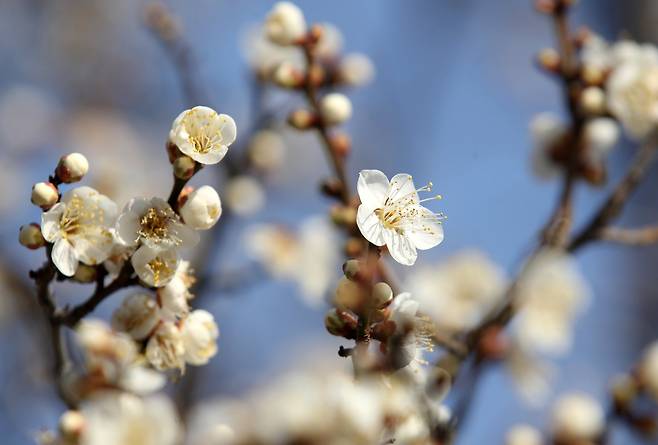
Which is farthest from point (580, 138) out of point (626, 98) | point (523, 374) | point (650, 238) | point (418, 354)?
point (418, 354)

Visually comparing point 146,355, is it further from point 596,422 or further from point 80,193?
point 596,422

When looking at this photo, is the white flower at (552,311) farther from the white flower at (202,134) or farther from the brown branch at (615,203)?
the white flower at (202,134)

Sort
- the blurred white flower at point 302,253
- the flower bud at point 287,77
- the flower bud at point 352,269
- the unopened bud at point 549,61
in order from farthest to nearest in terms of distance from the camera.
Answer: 1. the blurred white flower at point 302,253
2. the unopened bud at point 549,61
3. the flower bud at point 287,77
4. the flower bud at point 352,269

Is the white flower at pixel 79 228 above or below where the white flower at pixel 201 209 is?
below

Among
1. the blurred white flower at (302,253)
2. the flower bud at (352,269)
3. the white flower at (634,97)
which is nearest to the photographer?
the flower bud at (352,269)

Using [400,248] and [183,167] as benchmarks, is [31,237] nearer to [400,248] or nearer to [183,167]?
[183,167]

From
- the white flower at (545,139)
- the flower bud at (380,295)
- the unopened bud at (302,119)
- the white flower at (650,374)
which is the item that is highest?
the flower bud at (380,295)

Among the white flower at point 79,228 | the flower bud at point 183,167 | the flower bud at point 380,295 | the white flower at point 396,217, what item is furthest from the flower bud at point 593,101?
the white flower at point 79,228

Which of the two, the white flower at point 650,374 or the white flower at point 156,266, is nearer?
the white flower at point 156,266
